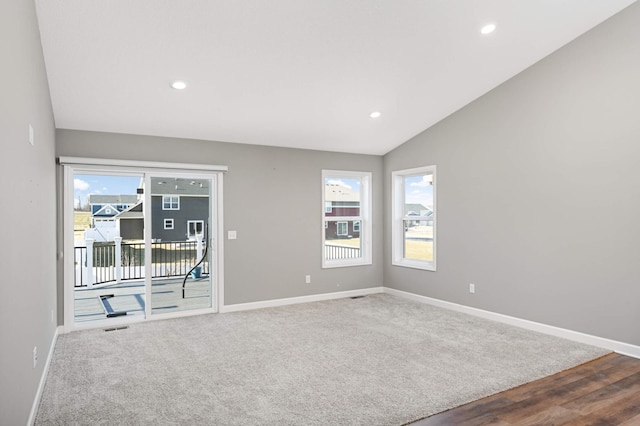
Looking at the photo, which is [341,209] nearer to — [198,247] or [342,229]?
[342,229]

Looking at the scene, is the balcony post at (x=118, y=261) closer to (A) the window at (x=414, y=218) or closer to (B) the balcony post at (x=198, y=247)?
(B) the balcony post at (x=198, y=247)

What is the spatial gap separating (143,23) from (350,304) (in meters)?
4.35

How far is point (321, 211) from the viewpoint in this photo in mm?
6227

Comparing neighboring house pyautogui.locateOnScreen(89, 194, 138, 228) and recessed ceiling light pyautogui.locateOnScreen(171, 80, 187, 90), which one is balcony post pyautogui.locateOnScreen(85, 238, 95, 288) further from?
recessed ceiling light pyautogui.locateOnScreen(171, 80, 187, 90)

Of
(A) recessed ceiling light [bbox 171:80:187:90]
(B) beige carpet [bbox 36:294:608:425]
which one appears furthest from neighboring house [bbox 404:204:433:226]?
(A) recessed ceiling light [bbox 171:80:187:90]

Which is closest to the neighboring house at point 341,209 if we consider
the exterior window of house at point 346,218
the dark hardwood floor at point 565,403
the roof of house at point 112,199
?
the exterior window of house at point 346,218

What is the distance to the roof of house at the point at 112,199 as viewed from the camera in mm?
5086

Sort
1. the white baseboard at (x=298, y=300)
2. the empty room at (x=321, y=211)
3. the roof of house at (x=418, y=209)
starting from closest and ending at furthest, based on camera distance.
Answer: the empty room at (x=321, y=211) < the white baseboard at (x=298, y=300) < the roof of house at (x=418, y=209)

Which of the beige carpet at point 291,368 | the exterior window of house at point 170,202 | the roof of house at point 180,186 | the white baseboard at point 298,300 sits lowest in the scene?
the beige carpet at point 291,368

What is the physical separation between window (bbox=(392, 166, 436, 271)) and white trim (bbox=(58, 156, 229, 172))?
2852 mm

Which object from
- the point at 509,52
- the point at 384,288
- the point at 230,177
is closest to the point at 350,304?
the point at 384,288

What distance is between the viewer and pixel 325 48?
3.62m

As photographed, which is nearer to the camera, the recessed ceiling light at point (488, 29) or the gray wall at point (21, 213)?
the gray wall at point (21, 213)

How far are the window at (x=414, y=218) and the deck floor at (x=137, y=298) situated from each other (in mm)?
3094
